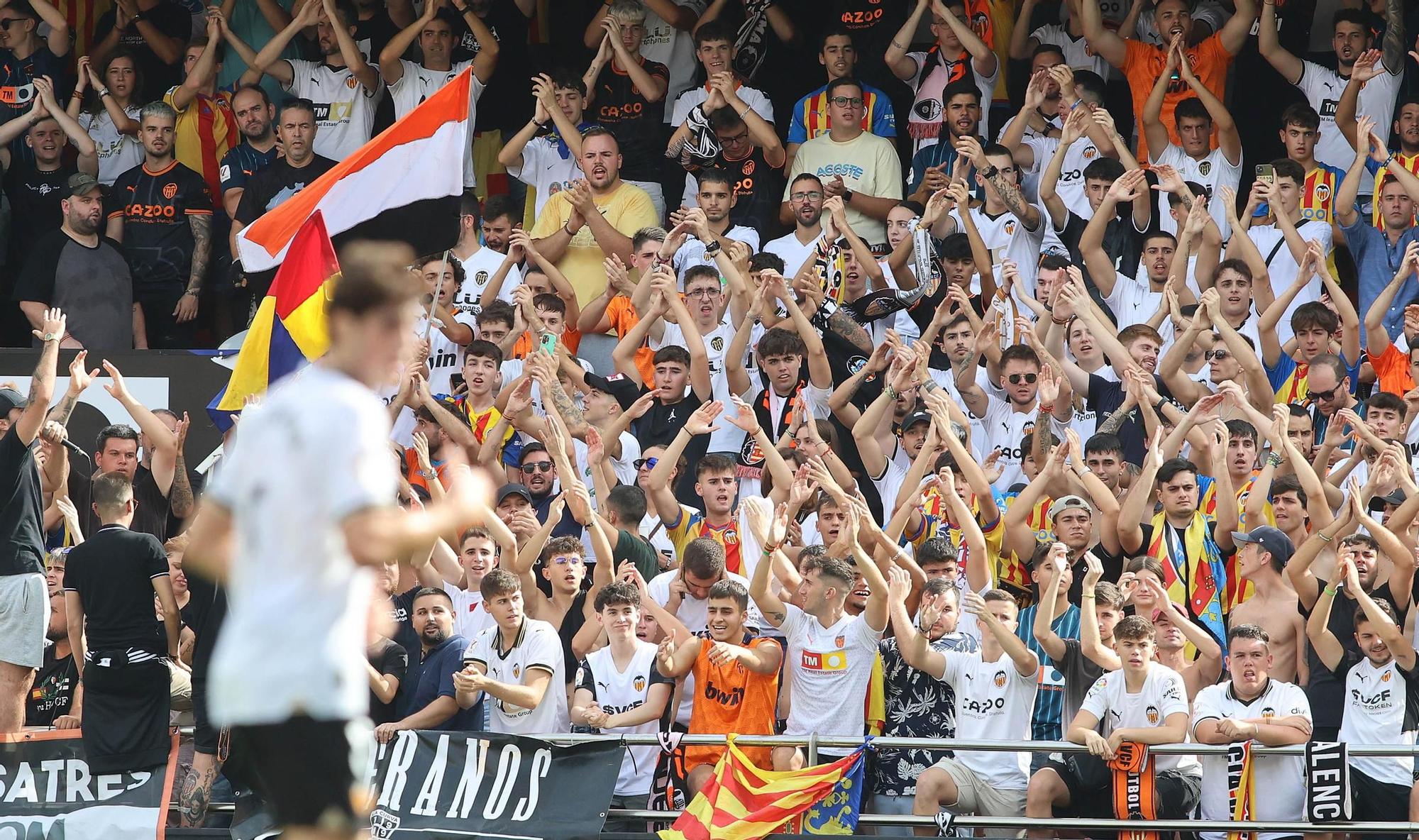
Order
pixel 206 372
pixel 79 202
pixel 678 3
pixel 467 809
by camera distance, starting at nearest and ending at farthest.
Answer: pixel 467 809 < pixel 206 372 < pixel 79 202 < pixel 678 3

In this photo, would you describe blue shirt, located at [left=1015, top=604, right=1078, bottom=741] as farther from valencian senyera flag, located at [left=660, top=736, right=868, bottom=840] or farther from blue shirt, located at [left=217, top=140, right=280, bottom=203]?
blue shirt, located at [left=217, top=140, right=280, bottom=203]

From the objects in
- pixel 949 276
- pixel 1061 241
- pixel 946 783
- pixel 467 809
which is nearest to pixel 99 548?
pixel 467 809

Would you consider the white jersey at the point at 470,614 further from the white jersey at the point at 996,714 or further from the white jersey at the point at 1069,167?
the white jersey at the point at 1069,167

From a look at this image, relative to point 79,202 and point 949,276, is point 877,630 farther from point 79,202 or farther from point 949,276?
point 79,202

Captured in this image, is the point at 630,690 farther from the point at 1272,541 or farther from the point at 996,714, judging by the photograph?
the point at 1272,541

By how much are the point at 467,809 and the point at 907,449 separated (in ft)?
12.7

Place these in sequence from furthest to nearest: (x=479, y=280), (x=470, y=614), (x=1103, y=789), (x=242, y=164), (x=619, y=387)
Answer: (x=242, y=164)
(x=479, y=280)
(x=619, y=387)
(x=470, y=614)
(x=1103, y=789)

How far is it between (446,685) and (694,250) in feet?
17.2

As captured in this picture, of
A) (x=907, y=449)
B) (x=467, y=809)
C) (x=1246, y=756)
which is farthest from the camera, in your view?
(x=907, y=449)

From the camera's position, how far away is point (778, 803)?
9.57 metres

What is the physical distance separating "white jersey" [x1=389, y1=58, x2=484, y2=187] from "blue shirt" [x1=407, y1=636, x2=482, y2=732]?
680 centimetres

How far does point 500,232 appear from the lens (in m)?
14.9

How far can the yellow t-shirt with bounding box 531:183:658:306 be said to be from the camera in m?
14.8

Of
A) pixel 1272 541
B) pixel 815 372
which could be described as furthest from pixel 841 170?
pixel 1272 541
